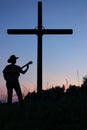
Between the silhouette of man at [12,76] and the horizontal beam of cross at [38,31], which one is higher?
the horizontal beam of cross at [38,31]

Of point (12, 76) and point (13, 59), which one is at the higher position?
point (13, 59)

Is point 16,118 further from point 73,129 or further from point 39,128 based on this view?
point 73,129

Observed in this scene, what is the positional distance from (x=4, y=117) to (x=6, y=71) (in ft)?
17.1

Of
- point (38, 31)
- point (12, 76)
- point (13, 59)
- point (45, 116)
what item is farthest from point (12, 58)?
point (45, 116)

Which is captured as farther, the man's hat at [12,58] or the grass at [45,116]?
the man's hat at [12,58]

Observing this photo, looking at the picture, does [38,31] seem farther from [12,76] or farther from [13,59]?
[12,76]

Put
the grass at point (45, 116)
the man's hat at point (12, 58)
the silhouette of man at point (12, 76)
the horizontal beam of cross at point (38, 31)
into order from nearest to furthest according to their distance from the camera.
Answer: the grass at point (45, 116)
the silhouette of man at point (12, 76)
the man's hat at point (12, 58)
the horizontal beam of cross at point (38, 31)

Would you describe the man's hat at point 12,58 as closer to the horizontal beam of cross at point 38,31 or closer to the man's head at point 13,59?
the man's head at point 13,59

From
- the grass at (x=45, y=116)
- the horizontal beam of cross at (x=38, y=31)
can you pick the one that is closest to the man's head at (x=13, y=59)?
the horizontal beam of cross at (x=38, y=31)

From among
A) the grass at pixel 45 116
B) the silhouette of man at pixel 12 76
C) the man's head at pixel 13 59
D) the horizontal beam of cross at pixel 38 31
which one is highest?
the horizontal beam of cross at pixel 38 31

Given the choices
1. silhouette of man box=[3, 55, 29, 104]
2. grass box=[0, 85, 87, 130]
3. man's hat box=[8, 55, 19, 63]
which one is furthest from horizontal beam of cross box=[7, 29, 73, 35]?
grass box=[0, 85, 87, 130]

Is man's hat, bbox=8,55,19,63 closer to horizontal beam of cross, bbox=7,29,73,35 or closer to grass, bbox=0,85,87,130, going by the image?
horizontal beam of cross, bbox=7,29,73,35

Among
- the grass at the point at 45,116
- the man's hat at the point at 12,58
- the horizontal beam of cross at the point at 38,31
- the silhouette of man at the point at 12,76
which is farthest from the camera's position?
the horizontal beam of cross at the point at 38,31

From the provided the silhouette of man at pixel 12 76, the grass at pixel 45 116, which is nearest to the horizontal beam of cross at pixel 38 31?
the silhouette of man at pixel 12 76
